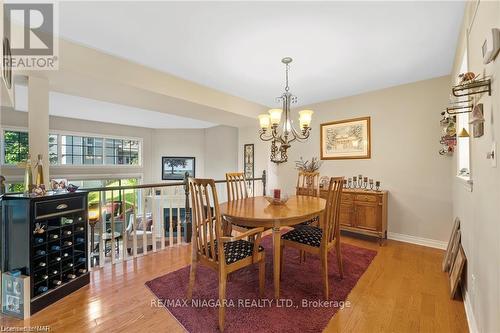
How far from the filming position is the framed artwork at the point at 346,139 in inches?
155

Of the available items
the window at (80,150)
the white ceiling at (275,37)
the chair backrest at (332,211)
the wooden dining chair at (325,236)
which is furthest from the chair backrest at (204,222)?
the window at (80,150)

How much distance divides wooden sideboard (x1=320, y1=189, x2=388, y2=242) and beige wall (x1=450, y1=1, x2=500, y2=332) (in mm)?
1545

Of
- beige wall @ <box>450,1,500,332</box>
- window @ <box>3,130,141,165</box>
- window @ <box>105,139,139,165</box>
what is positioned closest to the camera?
beige wall @ <box>450,1,500,332</box>

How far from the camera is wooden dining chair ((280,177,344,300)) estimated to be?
2.02m

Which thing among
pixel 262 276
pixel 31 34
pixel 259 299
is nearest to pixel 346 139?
pixel 262 276

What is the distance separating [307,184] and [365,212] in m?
0.99

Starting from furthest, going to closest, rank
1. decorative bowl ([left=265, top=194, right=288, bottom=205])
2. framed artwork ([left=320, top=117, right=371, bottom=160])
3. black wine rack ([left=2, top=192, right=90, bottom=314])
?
1. framed artwork ([left=320, top=117, right=371, bottom=160])
2. decorative bowl ([left=265, top=194, right=288, bottom=205])
3. black wine rack ([left=2, top=192, right=90, bottom=314])

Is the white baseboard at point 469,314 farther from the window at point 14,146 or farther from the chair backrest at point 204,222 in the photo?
the window at point 14,146

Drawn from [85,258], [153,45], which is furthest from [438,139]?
[85,258]

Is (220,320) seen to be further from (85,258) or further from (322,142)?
(322,142)

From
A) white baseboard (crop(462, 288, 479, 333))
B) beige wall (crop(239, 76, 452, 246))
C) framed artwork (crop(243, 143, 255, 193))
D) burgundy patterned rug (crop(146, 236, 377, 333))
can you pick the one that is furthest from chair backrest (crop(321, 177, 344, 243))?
framed artwork (crop(243, 143, 255, 193))

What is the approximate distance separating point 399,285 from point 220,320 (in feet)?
5.98

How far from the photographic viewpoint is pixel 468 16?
5.98 feet

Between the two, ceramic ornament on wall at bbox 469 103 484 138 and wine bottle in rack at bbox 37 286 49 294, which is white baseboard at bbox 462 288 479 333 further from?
wine bottle in rack at bbox 37 286 49 294
